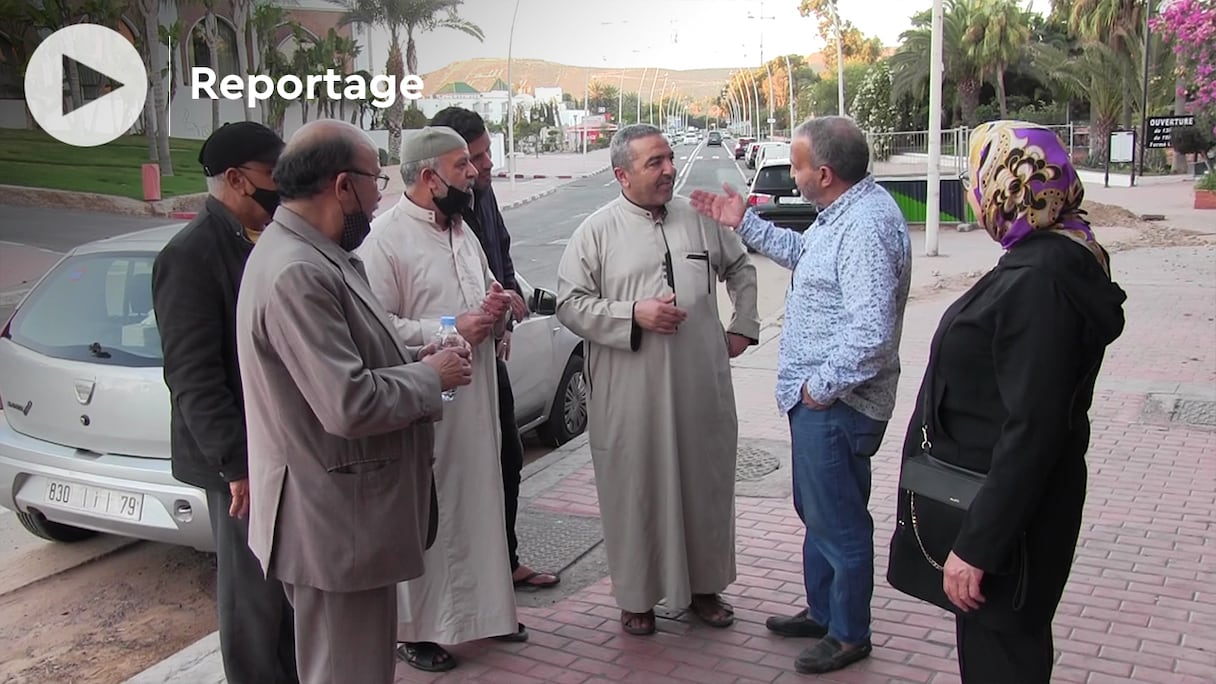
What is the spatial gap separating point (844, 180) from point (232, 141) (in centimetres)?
201

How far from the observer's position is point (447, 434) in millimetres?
3793

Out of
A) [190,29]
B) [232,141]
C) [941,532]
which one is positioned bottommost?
[941,532]

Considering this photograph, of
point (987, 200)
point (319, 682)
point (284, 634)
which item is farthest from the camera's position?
point (284, 634)

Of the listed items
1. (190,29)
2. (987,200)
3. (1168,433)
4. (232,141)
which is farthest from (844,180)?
(190,29)

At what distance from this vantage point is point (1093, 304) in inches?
92.0

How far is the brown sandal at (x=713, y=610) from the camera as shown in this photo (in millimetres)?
4113

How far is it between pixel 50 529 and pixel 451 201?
3.13 metres

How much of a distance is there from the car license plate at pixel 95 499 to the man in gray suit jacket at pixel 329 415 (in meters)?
2.11

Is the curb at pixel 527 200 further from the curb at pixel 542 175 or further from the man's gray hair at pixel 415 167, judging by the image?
the man's gray hair at pixel 415 167

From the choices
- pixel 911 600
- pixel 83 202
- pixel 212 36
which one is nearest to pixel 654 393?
pixel 911 600

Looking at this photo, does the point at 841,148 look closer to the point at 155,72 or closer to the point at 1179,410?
the point at 1179,410

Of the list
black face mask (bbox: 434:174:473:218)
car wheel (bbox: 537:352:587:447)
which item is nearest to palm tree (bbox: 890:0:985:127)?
car wheel (bbox: 537:352:587:447)

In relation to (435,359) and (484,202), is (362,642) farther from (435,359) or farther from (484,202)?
(484,202)

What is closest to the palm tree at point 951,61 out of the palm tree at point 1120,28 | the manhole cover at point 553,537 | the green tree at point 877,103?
the green tree at point 877,103
